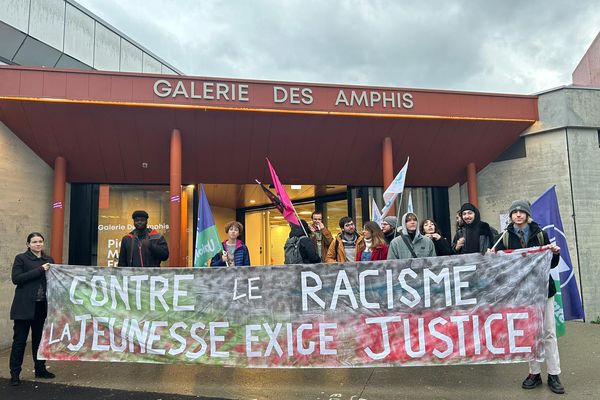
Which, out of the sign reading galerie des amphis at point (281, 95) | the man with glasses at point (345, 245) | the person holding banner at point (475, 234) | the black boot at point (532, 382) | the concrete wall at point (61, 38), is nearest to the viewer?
the black boot at point (532, 382)

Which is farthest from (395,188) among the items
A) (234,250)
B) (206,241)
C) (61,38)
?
(61,38)

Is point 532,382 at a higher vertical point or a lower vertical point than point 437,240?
lower

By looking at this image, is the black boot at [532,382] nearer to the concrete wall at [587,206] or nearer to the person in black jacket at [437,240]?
the person in black jacket at [437,240]

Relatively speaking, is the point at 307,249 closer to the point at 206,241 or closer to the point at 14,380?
the point at 206,241

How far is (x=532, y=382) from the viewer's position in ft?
14.3

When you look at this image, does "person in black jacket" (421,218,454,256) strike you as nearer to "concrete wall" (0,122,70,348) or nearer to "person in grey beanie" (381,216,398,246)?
"person in grey beanie" (381,216,398,246)

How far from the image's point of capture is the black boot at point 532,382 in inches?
171

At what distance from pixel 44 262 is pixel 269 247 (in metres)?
8.11

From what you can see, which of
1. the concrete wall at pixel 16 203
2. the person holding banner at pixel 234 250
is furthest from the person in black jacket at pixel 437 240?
the concrete wall at pixel 16 203

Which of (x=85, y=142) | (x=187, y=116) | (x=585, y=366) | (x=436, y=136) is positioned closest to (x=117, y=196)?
(x=85, y=142)

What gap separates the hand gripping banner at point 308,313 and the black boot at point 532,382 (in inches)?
11.7

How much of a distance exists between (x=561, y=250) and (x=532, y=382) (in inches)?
58.0

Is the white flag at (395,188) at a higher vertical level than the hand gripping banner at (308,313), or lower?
higher

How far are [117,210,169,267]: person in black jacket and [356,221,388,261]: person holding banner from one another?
2.35 meters
